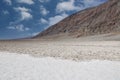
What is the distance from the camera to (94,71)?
8.24 metres

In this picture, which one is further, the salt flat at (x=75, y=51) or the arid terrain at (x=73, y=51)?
the arid terrain at (x=73, y=51)

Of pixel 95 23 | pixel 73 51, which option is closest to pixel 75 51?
pixel 73 51

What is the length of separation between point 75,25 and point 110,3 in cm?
1799

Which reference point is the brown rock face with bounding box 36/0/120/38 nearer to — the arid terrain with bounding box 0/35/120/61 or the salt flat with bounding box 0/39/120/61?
the arid terrain with bounding box 0/35/120/61

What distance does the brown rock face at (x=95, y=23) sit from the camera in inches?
2904

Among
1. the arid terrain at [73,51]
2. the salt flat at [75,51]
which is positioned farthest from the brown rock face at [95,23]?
the salt flat at [75,51]

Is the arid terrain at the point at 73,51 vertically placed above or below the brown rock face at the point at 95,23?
below

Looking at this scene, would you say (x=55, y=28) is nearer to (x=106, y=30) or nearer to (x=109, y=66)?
(x=106, y=30)

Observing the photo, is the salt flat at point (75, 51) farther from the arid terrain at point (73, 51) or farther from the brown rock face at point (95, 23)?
the brown rock face at point (95, 23)

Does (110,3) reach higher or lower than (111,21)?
higher

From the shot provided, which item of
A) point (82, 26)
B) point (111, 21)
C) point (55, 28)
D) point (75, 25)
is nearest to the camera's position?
point (111, 21)

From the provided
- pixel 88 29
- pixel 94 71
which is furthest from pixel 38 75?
pixel 88 29

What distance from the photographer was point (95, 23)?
80125 millimetres

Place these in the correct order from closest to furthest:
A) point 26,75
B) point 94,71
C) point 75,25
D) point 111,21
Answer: point 26,75
point 94,71
point 111,21
point 75,25
